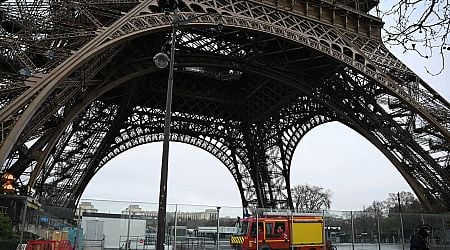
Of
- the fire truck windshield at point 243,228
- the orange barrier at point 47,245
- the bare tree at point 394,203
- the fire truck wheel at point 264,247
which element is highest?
the bare tree at point 394,203

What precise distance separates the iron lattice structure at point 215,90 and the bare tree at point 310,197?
106 ft

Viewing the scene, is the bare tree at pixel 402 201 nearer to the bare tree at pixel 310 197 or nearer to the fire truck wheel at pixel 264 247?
the bare tree at pixel 310 197

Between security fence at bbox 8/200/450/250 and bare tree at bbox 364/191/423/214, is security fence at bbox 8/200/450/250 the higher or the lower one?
the lower one

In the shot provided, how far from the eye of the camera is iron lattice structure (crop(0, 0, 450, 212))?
1764 centimetres

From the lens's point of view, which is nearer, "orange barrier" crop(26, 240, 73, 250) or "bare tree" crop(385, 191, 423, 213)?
"orange barrier" crop(26, 240, 73, 250)

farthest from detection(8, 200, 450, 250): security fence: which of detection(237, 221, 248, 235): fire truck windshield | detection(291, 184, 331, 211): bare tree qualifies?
detection(291, 184, 331, 211): bare tree

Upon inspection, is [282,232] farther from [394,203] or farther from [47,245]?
[394,203]

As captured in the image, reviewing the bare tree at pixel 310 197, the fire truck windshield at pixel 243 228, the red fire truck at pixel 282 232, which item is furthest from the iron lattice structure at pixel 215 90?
the bare tree at pixel 310 197

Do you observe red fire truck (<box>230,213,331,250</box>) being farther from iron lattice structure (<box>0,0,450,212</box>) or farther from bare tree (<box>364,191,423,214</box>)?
bare tree (<box>364,191,423,214</box>)

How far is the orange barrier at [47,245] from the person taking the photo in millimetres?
14164

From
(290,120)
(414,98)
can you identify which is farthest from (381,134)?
(290,120)

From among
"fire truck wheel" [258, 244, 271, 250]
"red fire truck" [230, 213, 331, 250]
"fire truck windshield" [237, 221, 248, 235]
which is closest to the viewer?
"fire truck wheel" [258, 244, 271, 250]

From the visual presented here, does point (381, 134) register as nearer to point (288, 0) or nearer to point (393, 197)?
point (288, 0)

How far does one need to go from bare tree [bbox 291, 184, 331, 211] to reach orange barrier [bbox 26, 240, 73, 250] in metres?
62.4
